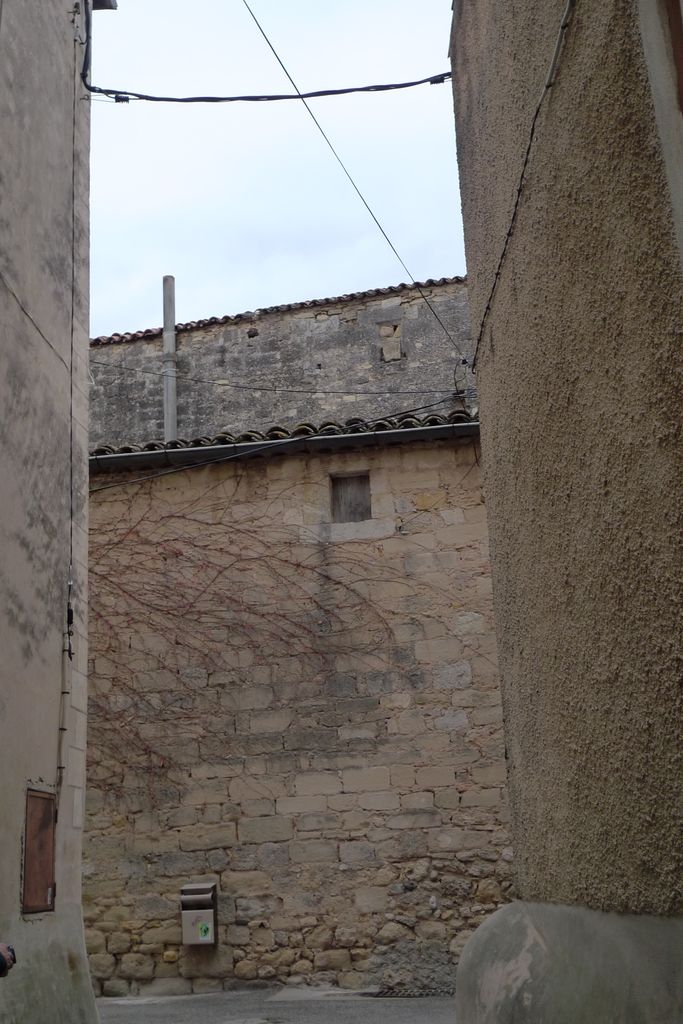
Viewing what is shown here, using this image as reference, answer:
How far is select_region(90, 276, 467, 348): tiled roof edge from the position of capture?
15.2 meters

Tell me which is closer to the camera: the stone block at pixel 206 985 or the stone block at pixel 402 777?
the stone block at pixel 206 985

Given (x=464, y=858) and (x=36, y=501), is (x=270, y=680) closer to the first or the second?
(x=464, y=858)

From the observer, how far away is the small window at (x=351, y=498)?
9414mm

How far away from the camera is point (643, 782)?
2426mm

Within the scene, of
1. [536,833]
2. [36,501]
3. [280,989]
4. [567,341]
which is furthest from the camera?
[280,989]

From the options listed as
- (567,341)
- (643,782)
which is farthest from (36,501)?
(643,782)

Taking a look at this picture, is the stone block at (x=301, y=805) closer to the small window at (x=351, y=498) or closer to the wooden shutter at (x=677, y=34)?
the small window at (x=351, y=498)

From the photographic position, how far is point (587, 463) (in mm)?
2732

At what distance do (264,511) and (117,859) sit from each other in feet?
10.0

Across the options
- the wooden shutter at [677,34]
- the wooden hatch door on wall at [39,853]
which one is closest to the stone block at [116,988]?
the wooden hatch door on wall at [39,853]

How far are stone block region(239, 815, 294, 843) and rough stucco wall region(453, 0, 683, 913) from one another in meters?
5.37

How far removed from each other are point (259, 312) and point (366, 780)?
29.0 ft

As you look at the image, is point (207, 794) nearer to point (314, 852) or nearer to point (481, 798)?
point (314, 852)

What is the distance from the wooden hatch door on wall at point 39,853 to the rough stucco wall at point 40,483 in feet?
0.27
